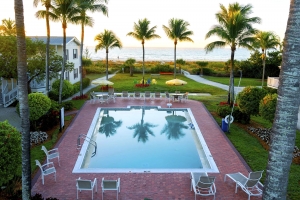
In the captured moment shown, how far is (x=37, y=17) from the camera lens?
67.4 feet

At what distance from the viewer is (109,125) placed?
1925 centimetres

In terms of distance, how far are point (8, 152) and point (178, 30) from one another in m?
27.0

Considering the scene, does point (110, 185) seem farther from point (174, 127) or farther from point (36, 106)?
point (174, 127)

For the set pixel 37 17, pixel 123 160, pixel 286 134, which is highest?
pixel 37 17

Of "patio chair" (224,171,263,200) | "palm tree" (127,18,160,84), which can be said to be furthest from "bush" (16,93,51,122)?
"palm tree" (127,18,160,84)

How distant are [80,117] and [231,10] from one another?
13.4 meters

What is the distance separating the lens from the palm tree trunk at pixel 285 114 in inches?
191

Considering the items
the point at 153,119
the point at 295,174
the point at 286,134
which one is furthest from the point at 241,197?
the point at 153,119

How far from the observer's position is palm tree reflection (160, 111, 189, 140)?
17266mm

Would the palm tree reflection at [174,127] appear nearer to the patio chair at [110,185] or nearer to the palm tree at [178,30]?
the patio chair at [110,185]

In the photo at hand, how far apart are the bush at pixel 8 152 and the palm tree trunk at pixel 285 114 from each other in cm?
689

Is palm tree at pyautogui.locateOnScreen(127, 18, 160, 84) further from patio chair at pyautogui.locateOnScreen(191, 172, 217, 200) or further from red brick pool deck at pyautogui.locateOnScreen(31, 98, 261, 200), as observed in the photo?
patio chair at pyautogui.locateOnScreen(191, 172, 217, 200)

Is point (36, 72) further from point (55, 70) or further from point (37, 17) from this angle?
point (37, 17)

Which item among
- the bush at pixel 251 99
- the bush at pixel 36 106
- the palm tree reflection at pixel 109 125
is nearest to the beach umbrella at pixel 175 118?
the palm tree reflection at pixel 109 125
